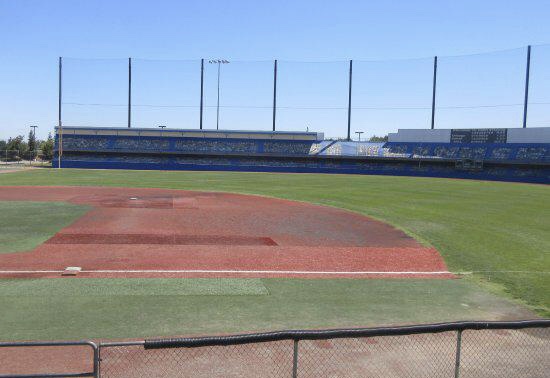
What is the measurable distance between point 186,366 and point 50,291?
5.10m

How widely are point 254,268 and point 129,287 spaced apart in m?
3.41

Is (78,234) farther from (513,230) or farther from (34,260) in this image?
(513,230)

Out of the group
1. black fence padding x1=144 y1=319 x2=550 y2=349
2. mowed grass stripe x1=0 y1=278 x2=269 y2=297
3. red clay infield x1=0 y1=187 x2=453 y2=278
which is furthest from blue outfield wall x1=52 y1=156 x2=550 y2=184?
black fence padding x1=144 y1=319 x2=550 y2=349

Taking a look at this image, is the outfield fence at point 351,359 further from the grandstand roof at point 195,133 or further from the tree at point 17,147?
the tree at point 17,147

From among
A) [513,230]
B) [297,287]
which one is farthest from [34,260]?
[513,230]

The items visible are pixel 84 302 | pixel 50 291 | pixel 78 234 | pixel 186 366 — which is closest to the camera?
pixel 186 366

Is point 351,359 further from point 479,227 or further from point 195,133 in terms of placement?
point 195,133

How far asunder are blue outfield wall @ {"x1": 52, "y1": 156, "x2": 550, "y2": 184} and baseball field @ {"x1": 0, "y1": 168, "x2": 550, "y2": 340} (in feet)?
135

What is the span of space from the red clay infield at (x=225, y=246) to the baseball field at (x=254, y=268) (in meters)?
0.06

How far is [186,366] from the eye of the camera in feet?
21.5

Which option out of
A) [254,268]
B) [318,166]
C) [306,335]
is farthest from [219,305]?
[318,166]

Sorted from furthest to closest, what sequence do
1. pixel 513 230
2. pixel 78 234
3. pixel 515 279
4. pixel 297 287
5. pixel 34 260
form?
pixel 513 230
pixel 78 234
pixel 34 260
pixel 515 279
pixel 297 287

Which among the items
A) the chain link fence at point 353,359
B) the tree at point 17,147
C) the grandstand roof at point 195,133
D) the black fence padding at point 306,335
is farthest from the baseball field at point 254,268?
the tree at point 17,147

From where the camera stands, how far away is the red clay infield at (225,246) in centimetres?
1254
